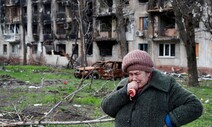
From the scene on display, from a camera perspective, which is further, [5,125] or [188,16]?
[188,16]

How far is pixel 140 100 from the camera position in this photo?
300 cm

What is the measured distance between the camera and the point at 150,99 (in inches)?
117

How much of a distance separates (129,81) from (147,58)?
0.79 feet

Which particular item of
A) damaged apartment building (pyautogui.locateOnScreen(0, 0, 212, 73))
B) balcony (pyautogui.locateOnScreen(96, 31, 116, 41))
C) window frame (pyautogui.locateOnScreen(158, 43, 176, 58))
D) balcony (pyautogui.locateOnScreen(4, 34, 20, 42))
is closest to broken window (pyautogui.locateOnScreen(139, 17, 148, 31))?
damaged apartment building (pyautogui.locateOnScreen(0, 0, 212, 73))

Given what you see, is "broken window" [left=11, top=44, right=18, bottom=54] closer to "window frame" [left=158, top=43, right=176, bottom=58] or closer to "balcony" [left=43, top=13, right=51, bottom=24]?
"balcony" [left=43, top=13, right=51, bottom=24]

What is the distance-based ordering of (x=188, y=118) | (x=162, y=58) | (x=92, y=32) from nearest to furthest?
(x=188, y=118)
(x=162, y=58)
(x=92, y=32)

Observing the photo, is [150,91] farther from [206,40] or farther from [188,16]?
[206,40]

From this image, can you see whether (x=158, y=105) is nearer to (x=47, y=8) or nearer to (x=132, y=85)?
(x=132, y=85)

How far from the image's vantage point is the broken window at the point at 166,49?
35272 mm

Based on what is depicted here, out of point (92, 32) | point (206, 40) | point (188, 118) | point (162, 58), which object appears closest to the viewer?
point (188, 118)

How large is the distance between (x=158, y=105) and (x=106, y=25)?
39.6m

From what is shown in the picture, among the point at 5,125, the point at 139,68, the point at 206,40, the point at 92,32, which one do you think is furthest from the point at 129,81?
the point at 92,32

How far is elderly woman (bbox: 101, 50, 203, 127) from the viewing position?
290cm

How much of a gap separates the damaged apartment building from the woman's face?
25440mm
